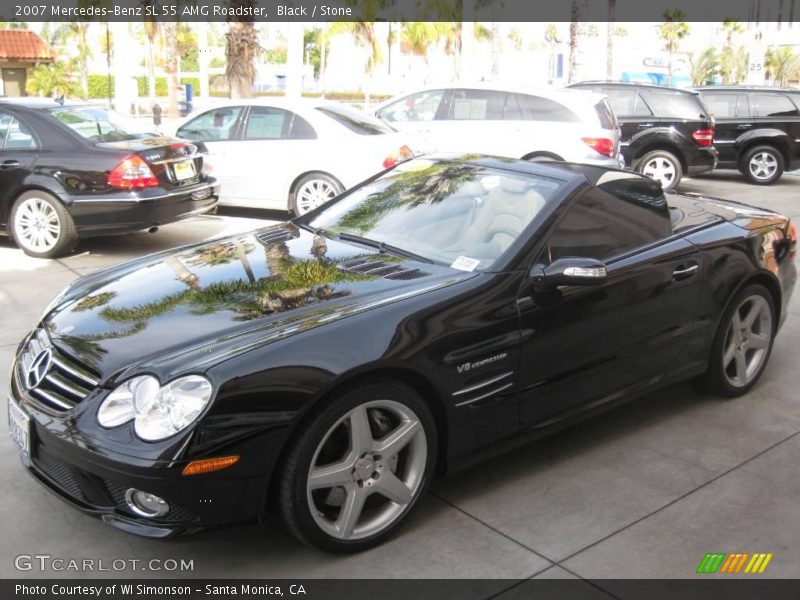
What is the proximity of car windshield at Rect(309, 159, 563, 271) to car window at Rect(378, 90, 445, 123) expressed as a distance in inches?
317

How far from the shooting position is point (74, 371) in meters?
3.43

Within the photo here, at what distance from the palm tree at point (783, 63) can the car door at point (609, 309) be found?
49.8 metres

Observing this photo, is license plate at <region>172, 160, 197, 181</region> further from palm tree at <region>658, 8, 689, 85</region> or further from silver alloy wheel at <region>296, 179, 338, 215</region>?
palm tree at <region>658, 8, 689, 85</region>

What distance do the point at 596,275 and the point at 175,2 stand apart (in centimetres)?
3328

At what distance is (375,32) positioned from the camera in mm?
52250

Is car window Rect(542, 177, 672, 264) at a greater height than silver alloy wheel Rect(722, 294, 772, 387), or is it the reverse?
car window Rect(542, 177, 672, 264)

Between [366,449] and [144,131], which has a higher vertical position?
[144,131]

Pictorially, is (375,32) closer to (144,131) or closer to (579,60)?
(579,60)

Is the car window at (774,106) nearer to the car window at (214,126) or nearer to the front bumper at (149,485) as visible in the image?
the car window at (214,126)

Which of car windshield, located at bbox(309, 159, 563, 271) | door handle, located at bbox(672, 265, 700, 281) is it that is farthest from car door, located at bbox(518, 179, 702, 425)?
car windshield, located at bbox(309, 159, 563, 271)

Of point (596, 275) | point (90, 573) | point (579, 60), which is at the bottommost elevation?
point (90, 573)

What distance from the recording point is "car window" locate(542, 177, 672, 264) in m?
4.27

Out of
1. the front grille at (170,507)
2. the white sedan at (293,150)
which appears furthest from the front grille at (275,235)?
the white sedan at (293,150)

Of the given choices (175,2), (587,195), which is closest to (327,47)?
(175,2)
